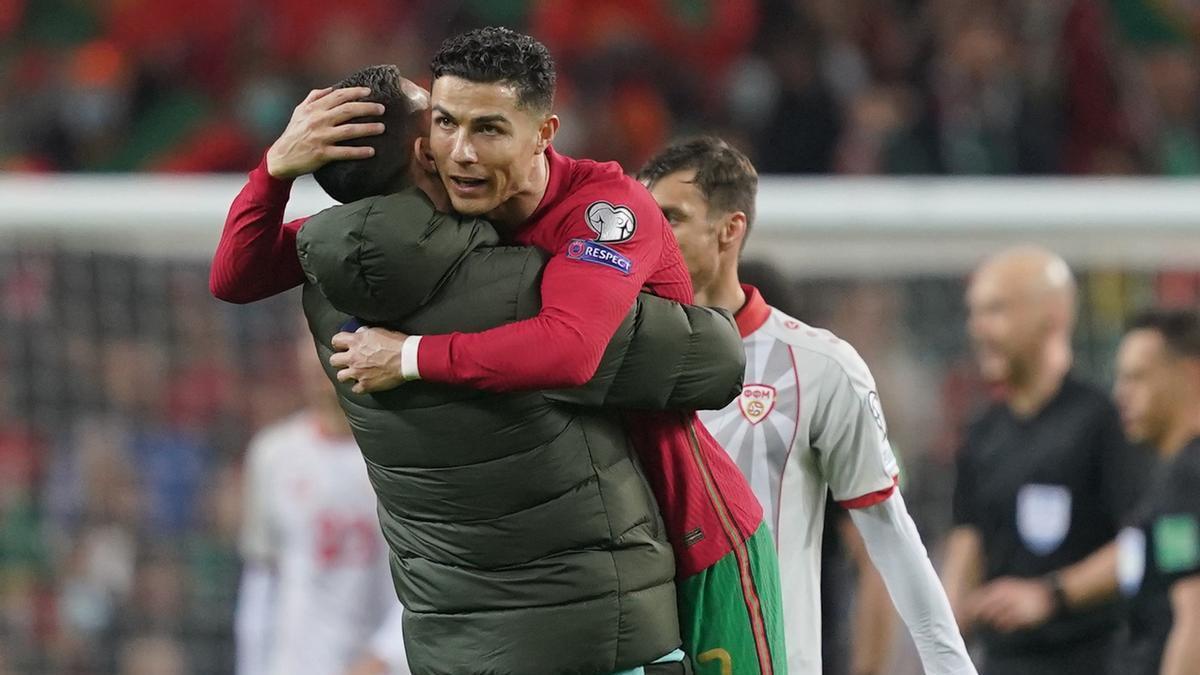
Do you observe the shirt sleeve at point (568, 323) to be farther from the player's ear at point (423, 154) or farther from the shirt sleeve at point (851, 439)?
the shirt sleeve at point (851, 439)

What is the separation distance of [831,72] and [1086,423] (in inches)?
206

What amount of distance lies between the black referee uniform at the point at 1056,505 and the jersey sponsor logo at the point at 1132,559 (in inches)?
11.8

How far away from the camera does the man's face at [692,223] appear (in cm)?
366

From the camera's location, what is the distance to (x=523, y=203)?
3.05 meters

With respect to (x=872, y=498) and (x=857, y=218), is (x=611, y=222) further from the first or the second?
(x=857, y=218)

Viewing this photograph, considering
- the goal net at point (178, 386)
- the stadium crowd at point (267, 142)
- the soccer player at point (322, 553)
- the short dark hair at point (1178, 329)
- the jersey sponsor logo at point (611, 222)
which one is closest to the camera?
the jersey sponsor logo at point (611, 222)

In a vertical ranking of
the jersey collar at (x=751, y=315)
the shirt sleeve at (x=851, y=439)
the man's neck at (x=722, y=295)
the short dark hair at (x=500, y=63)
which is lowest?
the shirt sleeve at (x=851, y=439)

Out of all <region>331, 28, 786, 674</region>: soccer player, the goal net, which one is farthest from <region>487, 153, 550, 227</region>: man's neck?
the goal net

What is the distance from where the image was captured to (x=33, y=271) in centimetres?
736

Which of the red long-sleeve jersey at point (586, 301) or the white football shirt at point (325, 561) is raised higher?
the red long-sleeve jersey at point (586, 301)

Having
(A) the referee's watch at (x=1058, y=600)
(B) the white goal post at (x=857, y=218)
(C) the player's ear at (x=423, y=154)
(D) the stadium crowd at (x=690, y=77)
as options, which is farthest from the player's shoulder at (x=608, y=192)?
(D) the stadium crowd at (x=690, y=77)

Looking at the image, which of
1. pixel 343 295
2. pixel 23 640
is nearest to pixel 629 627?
pixel 343 295

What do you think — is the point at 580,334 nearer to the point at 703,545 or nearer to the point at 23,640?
the point at 703,545

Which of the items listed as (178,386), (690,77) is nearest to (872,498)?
(178,386)
